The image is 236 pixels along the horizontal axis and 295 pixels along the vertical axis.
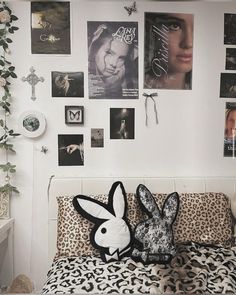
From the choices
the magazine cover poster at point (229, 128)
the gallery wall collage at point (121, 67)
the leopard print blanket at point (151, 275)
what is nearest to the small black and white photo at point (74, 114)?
the gallery wall collage at point (121, 67)

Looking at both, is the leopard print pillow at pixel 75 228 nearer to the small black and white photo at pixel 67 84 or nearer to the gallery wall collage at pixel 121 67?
the gallery wall collage at pixel 121 67

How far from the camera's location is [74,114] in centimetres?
178

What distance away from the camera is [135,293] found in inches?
48.5

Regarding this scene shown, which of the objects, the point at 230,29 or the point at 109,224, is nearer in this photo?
the point at 109,224

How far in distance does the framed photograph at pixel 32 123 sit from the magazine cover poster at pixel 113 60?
32cm

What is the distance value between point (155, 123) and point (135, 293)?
3.08ft

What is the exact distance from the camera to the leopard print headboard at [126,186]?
177 centimetres

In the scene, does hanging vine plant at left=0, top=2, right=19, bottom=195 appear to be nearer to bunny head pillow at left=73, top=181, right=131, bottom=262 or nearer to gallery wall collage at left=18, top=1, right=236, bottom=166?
gallery wall collage at left=18, top=1, right=236, bottom=166

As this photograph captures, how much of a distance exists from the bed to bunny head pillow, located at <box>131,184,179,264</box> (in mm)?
40

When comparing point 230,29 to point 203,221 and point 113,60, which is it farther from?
point 203,221

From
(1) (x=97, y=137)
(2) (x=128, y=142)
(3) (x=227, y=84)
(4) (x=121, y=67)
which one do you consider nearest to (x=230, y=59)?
(3) (x=227, y=84)

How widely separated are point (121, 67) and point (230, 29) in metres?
0.65

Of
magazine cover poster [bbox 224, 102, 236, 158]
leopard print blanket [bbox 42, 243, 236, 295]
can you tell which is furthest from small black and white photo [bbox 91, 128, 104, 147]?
magazine cover poster [bbox 224, 102, 236, 158]

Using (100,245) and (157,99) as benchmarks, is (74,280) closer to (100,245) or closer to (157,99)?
(100,245)
